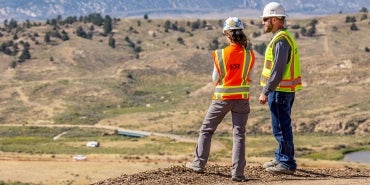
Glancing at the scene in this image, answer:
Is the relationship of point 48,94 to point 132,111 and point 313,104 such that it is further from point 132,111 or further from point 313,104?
point 313,104

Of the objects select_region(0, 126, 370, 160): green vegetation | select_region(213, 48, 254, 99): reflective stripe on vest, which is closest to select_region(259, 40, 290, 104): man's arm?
select_region(213, 48, 254, 99): reflective stripe on vest

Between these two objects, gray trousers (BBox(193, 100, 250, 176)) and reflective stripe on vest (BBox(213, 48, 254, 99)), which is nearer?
reflective stripe on vest (BBox(213, 48, 254, 99))

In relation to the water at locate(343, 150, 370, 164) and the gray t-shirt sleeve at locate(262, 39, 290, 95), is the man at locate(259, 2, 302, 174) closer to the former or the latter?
the gray t-shirt sleeve at locate(262, 39, 290, 95)

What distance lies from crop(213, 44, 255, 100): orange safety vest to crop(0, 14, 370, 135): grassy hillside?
204 feet

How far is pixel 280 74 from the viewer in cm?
1338

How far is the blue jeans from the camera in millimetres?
13758

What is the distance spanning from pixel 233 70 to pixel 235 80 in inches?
7.2

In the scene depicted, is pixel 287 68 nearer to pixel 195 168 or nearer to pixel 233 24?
pixel 233 24

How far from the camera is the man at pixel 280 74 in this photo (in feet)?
44.0

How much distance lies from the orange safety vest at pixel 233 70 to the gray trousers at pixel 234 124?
15 cm

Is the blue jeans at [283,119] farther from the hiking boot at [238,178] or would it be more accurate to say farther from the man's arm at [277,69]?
the hiking boot at [238,178]

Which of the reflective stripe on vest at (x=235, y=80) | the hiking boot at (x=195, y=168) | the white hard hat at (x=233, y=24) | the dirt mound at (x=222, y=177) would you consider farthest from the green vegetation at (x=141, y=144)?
the white hard hat at (x=233, y=24)

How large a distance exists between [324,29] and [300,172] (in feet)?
445

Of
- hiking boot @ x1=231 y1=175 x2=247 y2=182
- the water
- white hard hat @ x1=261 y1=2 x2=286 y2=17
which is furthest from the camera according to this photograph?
the water
